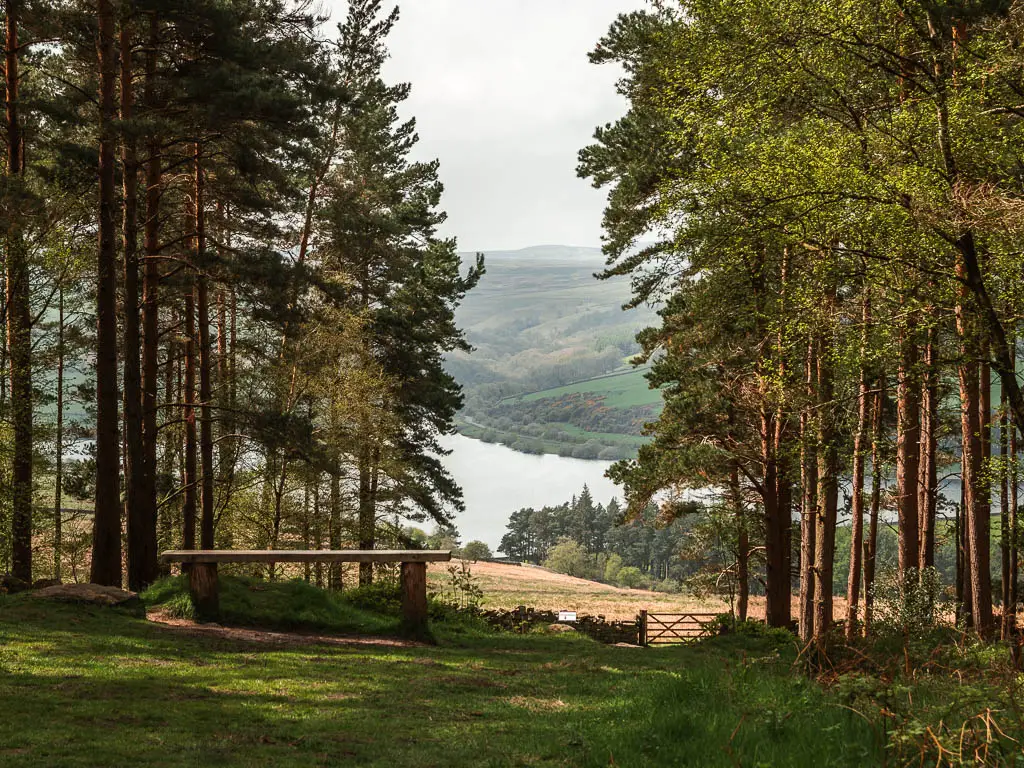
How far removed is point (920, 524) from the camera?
55.6ft

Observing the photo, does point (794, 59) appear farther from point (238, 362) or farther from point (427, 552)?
Result: point (238, 362)

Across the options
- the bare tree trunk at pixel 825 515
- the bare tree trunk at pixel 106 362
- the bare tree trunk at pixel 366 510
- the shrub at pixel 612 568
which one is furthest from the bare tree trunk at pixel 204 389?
the shrub at pixel 612 568

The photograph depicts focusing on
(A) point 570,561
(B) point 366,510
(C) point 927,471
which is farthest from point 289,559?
(A) point 570,561

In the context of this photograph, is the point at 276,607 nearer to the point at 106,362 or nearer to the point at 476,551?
the point at 106,362

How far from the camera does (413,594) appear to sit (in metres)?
11.8

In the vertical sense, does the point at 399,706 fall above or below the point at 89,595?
below

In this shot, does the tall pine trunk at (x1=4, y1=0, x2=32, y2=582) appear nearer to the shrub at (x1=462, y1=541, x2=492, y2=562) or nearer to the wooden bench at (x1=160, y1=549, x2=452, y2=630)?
the wooden bench at (x1=160, y1=549, x2=452, y2=630)

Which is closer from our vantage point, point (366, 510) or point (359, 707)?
point (359, 707)

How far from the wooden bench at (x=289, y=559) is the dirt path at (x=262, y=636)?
330mm

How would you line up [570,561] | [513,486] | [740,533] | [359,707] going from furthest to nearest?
[513,486], [570,561], [740,533], [359,707]

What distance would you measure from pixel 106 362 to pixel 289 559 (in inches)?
174

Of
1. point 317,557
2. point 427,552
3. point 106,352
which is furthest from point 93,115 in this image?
point 427,552

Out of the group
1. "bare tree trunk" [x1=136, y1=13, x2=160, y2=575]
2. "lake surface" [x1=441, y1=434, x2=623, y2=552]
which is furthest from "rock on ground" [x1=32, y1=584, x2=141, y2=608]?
"lake surface" [x1=441, y1=434, x2=623, y2=552]

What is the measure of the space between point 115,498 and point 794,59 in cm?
1146
